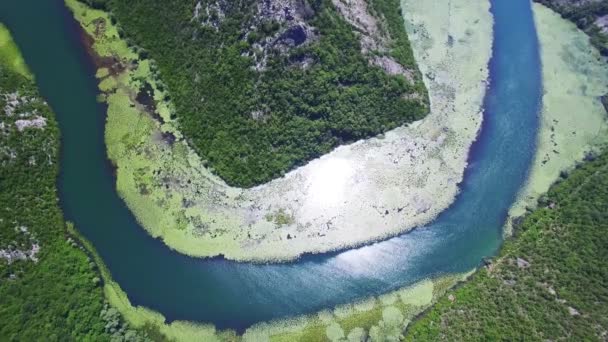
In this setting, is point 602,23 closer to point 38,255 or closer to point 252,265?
point 252,265

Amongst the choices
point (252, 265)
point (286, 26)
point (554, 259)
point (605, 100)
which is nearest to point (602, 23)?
point (605, 100)

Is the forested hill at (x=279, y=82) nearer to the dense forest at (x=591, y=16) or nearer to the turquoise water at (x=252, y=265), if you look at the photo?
the turquoise water at (x=252, y=265)

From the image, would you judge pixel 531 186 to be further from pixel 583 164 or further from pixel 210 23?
pixel 210 23

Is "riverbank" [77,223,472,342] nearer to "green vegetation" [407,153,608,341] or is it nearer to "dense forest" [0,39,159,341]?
"dense forest" [0,39,159,341]

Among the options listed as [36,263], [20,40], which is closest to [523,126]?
[36,263]

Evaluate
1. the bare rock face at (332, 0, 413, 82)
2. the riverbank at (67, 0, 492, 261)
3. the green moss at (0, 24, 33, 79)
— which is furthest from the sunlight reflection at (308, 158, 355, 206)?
the green moss at (0, 24, 33, 79)
